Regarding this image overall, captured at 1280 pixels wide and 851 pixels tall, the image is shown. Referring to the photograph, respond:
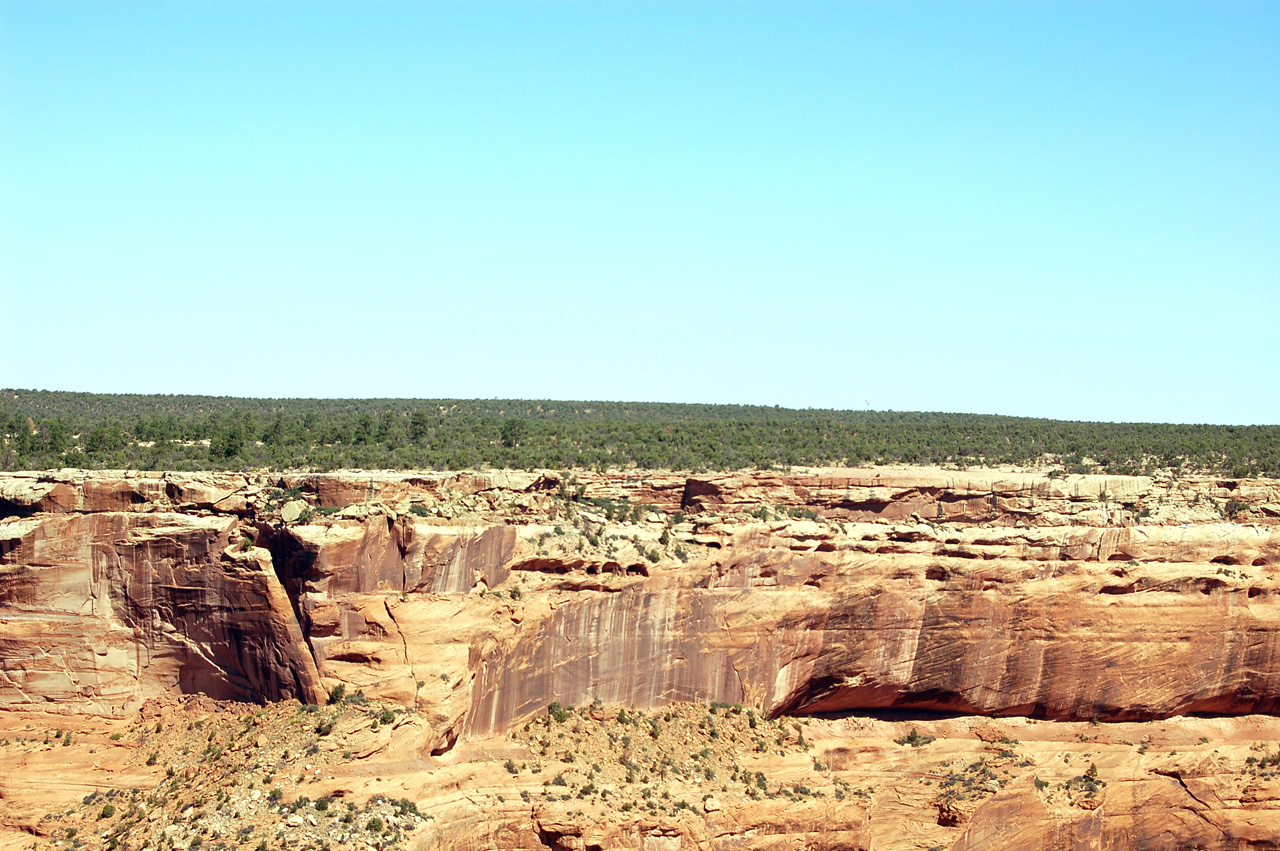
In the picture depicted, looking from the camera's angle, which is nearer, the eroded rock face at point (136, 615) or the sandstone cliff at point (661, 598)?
the eroded rock face at point (136, 615)

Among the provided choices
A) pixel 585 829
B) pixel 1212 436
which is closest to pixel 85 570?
pixel 585 829

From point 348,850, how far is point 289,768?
2.43 m

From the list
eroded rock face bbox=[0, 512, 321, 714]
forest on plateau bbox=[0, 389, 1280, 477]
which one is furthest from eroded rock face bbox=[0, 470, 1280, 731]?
forest on plateau bbox=[0, 389, 1280, 477]

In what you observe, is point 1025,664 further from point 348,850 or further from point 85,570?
point 85,570

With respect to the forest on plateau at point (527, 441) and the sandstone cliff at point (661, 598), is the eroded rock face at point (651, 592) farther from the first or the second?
the forest on plateau at point (527, 441)

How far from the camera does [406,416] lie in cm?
5522

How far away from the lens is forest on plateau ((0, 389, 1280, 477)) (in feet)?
121

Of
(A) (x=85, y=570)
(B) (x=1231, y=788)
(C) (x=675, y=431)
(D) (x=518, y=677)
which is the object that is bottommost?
(B) (x=1231, y=788)

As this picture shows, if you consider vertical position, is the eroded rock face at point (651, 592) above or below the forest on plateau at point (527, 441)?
below

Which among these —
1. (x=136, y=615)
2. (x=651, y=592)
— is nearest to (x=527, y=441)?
(x=651, y=592)

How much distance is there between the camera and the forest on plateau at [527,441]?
3697 centimetres

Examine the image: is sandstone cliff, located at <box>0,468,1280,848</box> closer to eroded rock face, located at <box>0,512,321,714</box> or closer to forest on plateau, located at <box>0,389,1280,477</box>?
eroded rock face, located at <box>0,512,321,714</box>

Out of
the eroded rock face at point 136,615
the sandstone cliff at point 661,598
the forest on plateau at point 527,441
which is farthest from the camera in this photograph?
the forest on plateau at point 527,441

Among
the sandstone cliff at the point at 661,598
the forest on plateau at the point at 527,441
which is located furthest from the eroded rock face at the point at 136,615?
the forest on plateau at the point at 527,441
